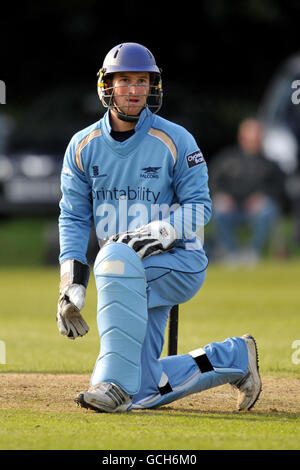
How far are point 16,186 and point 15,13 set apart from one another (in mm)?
12552

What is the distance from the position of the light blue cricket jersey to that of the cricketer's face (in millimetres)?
95

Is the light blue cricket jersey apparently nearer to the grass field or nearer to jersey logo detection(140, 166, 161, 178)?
jersey logo detection(140, 166, 161, 178)

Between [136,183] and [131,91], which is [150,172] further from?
[131,91]

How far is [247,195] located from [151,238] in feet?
40.0

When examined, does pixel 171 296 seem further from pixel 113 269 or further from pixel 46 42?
pixel 46 42

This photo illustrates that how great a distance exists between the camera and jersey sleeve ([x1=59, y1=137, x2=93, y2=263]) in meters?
6.27

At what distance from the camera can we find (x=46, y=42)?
29578 mm

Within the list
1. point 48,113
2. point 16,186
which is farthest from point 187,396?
point 48,113

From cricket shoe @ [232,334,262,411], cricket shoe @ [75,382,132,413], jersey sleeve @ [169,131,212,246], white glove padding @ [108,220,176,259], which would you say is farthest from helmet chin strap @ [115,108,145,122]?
cricket shoe @ [75,382,132,413]

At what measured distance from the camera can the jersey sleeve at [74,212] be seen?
627cm

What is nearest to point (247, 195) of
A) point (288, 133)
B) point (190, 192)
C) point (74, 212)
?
point (288, 133)

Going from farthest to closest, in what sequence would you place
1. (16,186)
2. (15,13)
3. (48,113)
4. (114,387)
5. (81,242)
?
(15,13)
(48,113)
(16,186)
(81,242)
(114,387)

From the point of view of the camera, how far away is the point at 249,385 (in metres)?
6.07
